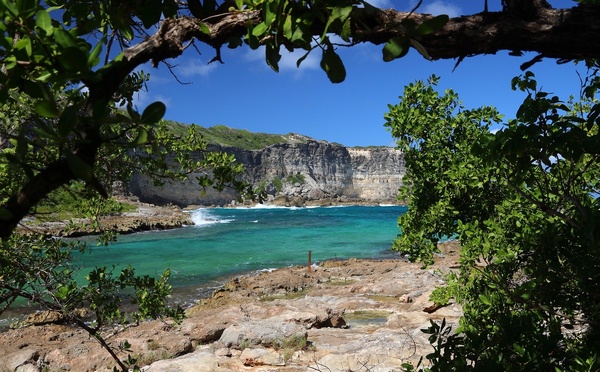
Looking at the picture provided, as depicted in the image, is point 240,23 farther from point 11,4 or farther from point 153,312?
point 153,312

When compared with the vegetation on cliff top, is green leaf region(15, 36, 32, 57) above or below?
below

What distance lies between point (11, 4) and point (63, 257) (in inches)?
162

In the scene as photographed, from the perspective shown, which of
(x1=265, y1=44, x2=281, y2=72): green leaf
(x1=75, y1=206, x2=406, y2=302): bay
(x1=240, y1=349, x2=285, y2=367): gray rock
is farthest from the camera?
(x1=75, y1=206, x2=406, y2=302): bay

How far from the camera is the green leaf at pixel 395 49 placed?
1220 mm

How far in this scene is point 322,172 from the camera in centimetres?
13012

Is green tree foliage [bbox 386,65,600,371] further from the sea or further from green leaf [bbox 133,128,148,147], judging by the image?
the sea

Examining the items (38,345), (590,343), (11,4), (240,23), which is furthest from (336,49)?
(38,345)

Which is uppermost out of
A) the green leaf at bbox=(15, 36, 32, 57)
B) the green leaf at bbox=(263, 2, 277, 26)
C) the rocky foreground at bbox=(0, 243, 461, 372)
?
the green leaf at bbox=(263, 2, 277, 26)

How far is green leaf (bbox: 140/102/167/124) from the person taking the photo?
1087mm

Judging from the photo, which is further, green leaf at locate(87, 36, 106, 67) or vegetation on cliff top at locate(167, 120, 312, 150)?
vegetation on cliff top at locate(167, 120, 312, 150)

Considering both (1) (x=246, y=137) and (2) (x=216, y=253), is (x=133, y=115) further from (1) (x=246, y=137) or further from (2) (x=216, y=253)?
(1) (x=246, y=137)

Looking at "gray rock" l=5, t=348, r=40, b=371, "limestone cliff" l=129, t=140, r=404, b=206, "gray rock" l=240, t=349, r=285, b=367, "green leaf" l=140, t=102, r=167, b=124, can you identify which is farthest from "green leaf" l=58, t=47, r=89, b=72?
"limestone cliff" l=129, t=140, r=404, b=206

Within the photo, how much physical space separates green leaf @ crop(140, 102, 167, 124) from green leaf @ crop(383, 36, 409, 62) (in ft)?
1.96

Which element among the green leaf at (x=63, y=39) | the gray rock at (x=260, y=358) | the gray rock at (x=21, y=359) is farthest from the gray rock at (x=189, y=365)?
the green leaf at (x=63, y=39)
